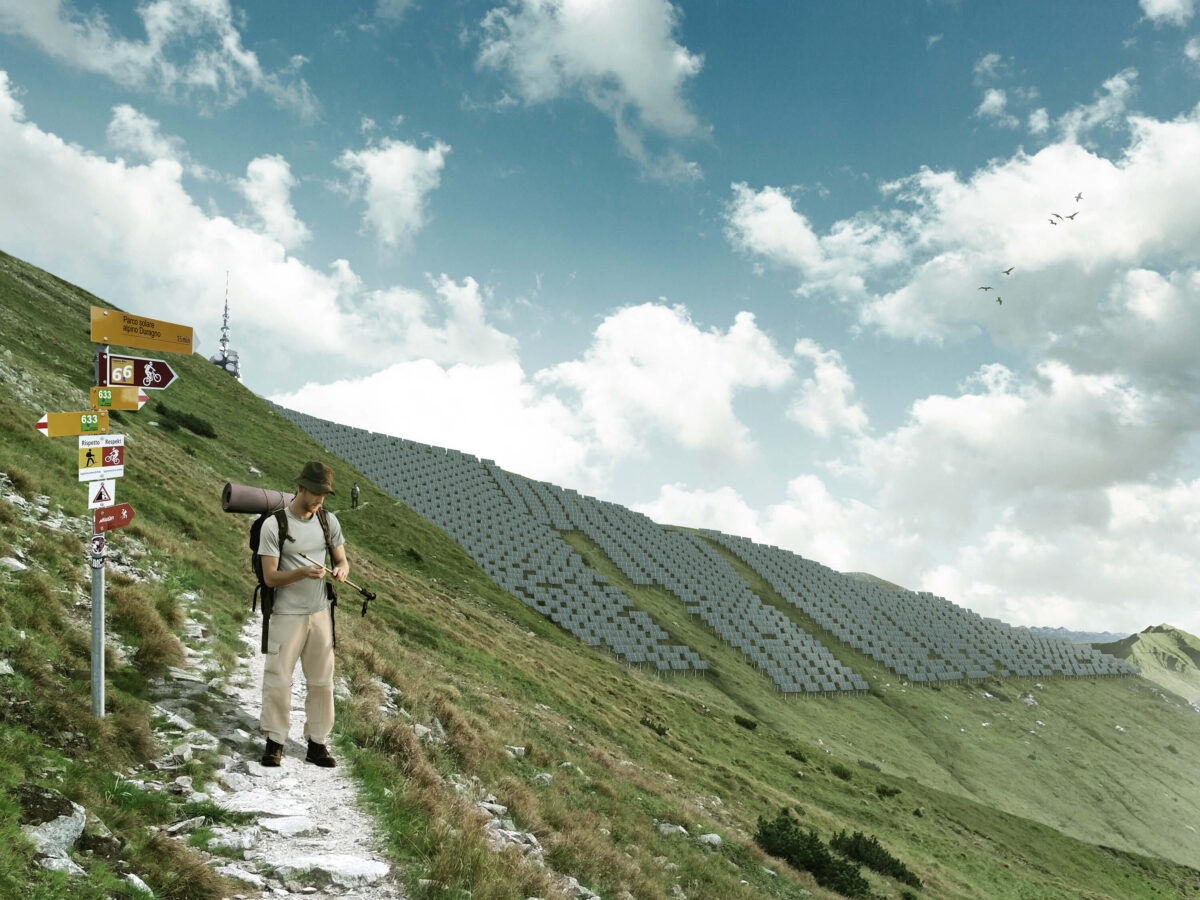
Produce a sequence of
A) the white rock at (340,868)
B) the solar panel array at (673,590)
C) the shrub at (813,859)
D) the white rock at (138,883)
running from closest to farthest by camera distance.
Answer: the white rock at (138,883) → the white rock at (340,868) → the shrub at (813,859) → the solar panel array at (673,590)

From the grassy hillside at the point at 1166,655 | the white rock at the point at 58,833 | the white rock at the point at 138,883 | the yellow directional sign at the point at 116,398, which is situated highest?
the yellow directional sign at the point at 116,398

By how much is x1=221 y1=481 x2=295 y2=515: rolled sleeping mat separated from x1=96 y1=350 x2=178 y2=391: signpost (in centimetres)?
145

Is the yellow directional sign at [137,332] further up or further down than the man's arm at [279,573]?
further up

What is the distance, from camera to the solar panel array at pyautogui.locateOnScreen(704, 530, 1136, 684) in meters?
76.1

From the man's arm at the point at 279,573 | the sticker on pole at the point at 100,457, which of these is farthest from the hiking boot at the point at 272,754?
the sticker on pole at the point at 100,457

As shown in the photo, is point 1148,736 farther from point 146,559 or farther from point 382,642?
point 146,559

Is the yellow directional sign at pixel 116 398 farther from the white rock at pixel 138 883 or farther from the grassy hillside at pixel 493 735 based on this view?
the white rock at pixel 138 883

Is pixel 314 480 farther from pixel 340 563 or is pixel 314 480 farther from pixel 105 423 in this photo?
pixel 105 423

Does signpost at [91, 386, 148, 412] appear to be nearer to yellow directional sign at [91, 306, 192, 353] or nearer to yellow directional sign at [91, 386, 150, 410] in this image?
yellow directional sign at [91, 386, 150, 410]

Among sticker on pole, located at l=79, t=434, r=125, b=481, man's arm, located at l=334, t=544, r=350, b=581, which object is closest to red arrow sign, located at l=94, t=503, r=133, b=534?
sticker on pole, located at l=79, t=434, r=125, b=481

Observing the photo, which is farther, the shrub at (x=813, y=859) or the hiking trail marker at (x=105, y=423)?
the shrub at (x=813, y=859)

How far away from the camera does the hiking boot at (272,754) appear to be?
7500mm

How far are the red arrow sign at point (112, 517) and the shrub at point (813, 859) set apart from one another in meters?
15.6

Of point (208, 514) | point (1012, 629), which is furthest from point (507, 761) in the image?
point (1012, 629)
